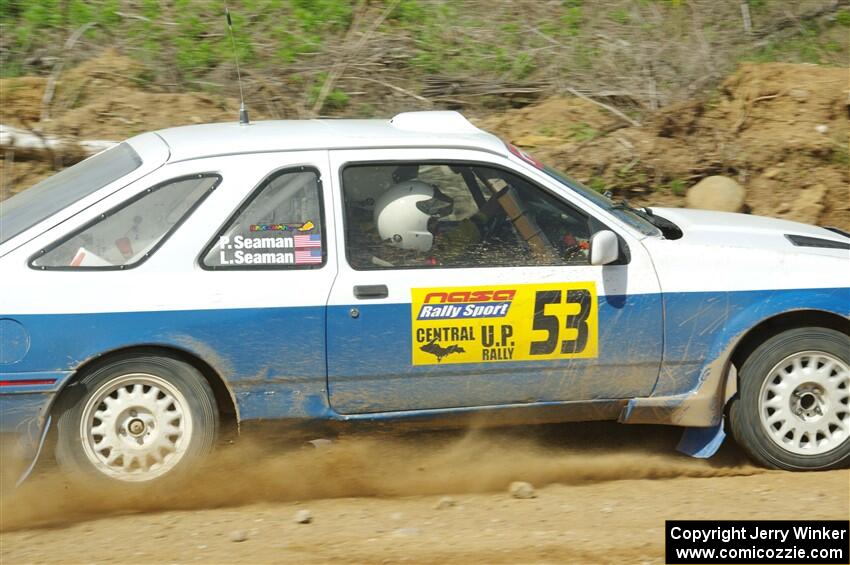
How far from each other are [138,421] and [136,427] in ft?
0.09

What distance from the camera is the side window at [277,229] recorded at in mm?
4855

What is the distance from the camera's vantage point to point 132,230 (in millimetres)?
4820

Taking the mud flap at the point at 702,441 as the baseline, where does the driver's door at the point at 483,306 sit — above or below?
above

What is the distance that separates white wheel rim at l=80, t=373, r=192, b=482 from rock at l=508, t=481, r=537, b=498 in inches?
61.2

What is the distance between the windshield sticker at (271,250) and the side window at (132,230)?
0.82 feet

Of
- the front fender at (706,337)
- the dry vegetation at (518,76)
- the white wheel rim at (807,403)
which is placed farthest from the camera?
the dry vegetation at (518,76)

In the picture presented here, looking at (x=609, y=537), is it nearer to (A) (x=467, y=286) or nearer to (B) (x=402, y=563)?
(B) (x=402, y=563)

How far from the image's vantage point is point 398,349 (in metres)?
4.91

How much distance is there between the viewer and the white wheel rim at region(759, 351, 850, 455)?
518 cm

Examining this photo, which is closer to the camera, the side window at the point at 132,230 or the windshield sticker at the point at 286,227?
the side window at the point at 132,230

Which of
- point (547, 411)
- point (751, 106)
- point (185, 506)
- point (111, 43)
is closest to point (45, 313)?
point (185, 506)

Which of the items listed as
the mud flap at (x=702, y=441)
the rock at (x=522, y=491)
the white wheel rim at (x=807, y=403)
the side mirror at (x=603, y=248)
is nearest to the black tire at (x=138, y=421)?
the rock at (x=522, y=491)

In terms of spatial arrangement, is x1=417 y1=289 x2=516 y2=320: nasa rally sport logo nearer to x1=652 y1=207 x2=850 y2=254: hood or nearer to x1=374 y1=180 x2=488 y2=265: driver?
x1=374 y1=180 x2=488 y2=265: driver

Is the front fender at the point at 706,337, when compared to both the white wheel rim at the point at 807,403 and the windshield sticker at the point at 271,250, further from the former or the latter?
the windshield sticker at the point at 271,250
